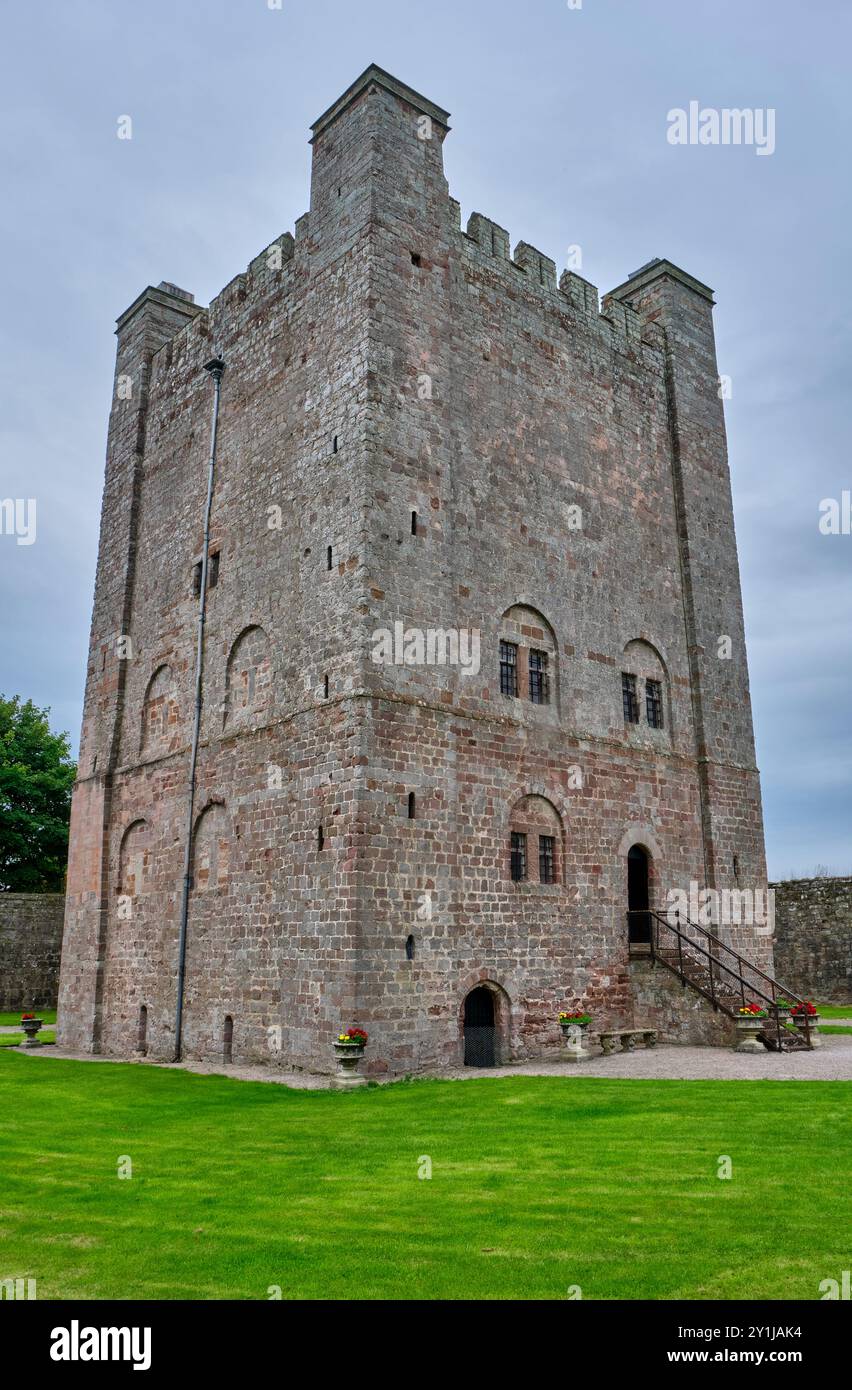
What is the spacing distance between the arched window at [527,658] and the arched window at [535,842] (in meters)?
2.29

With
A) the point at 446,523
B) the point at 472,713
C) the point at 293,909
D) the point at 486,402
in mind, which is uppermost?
the point at 486,402

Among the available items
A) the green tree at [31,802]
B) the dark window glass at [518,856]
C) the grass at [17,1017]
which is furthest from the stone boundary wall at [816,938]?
the green tree at [31,802]

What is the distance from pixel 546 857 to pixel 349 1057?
689 cm

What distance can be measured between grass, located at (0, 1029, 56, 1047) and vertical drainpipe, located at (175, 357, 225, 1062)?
6746 mm

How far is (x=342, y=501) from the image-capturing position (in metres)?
19.5

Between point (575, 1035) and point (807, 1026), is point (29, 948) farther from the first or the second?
point (807, 1026)

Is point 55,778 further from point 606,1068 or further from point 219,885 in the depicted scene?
point 606,1068

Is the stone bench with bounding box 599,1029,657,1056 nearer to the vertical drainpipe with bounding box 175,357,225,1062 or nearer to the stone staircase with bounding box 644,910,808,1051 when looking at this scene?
the stone staircase with bounding box 644,910,808,1051


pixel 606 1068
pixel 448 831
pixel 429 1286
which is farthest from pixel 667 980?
pixel 429 1286

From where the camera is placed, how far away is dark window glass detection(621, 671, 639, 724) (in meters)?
24.2

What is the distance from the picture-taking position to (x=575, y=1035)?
64.1 feet

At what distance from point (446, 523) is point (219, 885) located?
8.88 meters

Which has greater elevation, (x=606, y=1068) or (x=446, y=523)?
(x=446, y=523)

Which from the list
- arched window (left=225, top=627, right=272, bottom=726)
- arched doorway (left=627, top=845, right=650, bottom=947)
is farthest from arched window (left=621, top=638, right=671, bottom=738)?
arched window (left=225, top=627, right=272, bottom=726)
